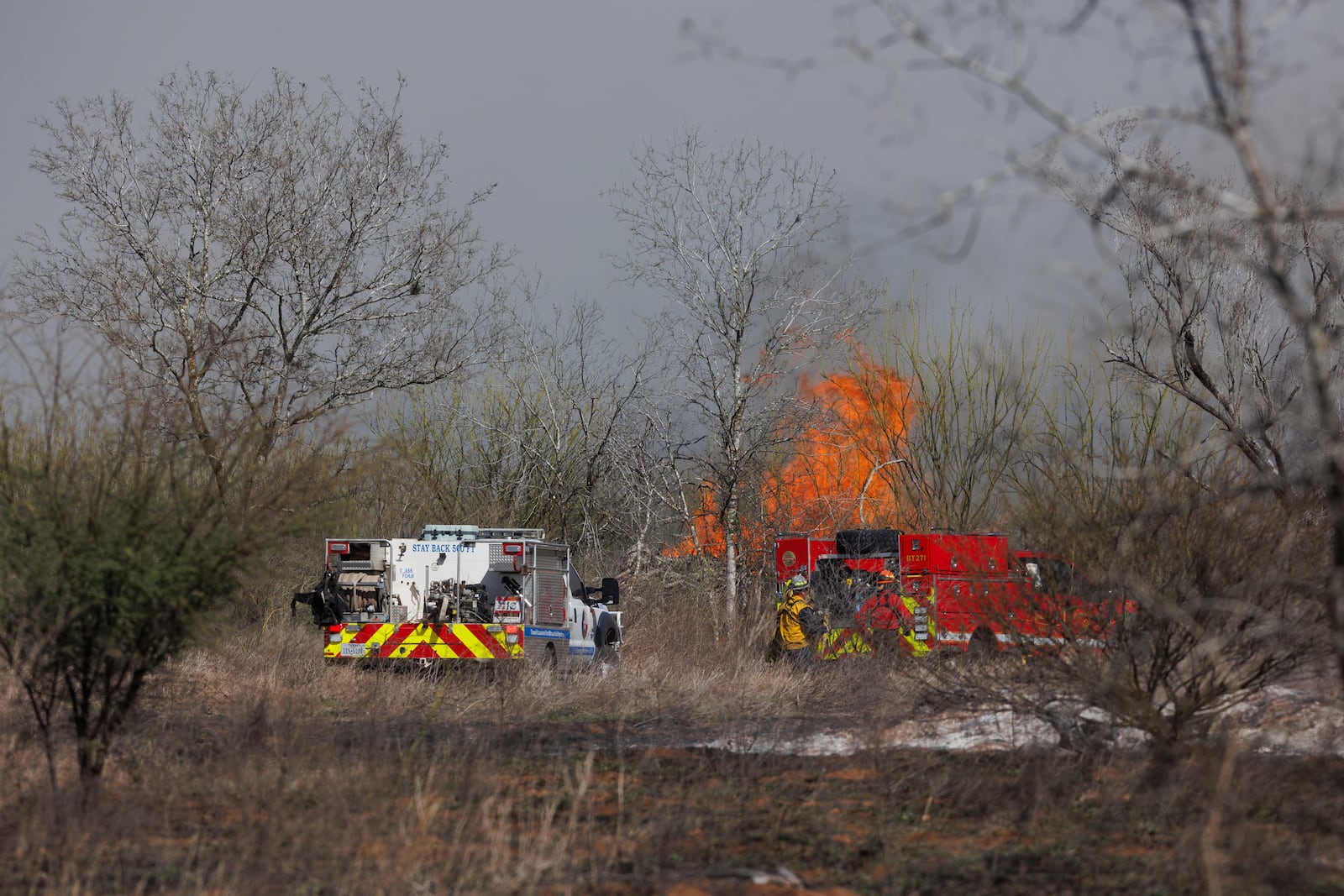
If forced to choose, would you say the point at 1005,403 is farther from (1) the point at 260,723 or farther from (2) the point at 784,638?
(1) the point at 260,723

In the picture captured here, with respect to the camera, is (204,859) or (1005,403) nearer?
(204,859)

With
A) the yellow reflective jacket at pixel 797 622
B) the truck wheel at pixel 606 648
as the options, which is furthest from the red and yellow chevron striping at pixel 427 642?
the yellow reflective jacket at pixel 797 622

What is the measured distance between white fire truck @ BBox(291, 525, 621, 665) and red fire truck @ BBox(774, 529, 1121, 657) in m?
3.67

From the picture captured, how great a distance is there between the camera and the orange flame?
80.7 feet

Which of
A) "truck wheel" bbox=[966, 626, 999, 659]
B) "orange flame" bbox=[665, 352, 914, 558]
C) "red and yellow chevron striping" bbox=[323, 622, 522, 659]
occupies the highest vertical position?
"orange flame" bbox=[665, 352, 914, 558]

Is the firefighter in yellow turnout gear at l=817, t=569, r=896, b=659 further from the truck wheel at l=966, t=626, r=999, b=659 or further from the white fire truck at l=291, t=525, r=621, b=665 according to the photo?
the truck wheel at l=966, t=626, r=999, b=659

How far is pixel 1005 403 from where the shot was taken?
28.7 meters

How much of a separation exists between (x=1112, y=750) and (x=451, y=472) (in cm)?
2228

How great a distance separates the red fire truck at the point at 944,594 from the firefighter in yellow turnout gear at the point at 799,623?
190 mm

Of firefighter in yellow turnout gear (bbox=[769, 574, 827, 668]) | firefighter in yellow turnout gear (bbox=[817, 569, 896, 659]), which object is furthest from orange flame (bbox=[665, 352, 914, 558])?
firefighter in yellow turnout gear (bbox=[769, 574, 827, 668])

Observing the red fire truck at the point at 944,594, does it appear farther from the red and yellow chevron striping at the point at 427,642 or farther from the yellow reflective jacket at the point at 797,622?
the red and yellow chevron striping at the point at 427,642

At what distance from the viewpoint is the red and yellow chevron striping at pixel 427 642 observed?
54.7ft

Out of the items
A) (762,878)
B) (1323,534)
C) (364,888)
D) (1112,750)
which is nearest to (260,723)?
(364,888)

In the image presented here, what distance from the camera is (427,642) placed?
1680cm
